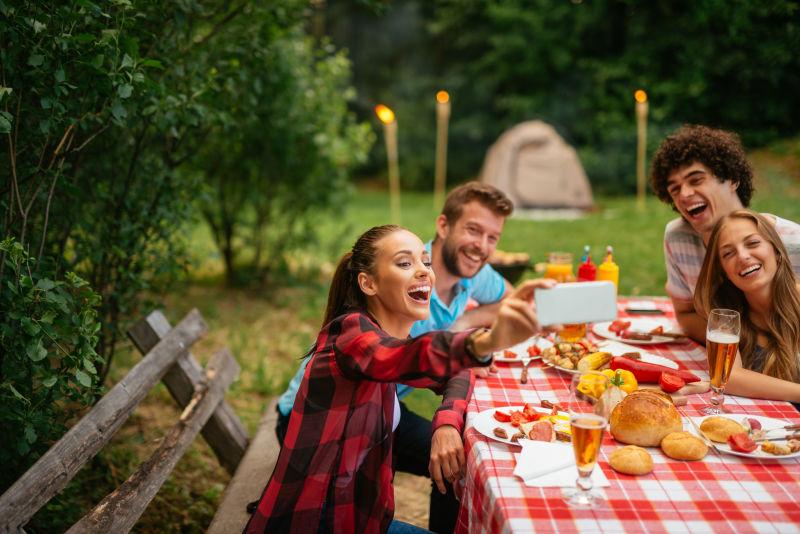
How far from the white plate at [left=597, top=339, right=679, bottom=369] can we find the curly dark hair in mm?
1027

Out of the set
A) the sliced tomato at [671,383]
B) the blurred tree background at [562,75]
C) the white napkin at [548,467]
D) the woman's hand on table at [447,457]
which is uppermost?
the blurred tree background at [562,75]

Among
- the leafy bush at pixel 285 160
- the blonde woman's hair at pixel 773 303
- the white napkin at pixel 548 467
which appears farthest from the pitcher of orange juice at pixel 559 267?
the leafy bush at pixel 285 160

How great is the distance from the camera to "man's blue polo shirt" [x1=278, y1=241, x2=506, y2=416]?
2.86m

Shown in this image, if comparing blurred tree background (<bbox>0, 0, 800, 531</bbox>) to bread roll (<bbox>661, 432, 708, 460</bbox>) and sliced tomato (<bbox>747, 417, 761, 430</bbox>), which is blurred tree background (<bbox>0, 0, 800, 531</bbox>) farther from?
sliced tomato (<bbox>747, 417, 761, 430</bbox>)

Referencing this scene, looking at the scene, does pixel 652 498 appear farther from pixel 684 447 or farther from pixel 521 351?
pixel 521 351

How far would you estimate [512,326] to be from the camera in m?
1.60

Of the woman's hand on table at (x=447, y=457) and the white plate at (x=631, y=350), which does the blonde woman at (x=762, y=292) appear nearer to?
the white plate at (x=631, y=350)

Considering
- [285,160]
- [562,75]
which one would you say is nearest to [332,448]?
[285,160]

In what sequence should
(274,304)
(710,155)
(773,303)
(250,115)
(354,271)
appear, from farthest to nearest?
(274,304)
(250,115)
(710,155)
(773,303)
(354,271)

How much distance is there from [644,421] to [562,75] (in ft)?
53.8

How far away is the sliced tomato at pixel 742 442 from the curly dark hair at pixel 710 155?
66.8 inches

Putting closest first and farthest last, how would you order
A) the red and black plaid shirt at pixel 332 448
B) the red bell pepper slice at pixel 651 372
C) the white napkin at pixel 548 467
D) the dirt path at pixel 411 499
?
the white napkin at pixel 548 467
the red and black plaid shirt at pixel 332 448
the red bell pepper slice at pixel 651 372
the dirt path at pixel 411 499

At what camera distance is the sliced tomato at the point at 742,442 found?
6.22 feet

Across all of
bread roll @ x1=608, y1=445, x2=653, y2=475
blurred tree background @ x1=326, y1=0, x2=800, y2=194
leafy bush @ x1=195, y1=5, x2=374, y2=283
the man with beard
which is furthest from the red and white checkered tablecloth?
blurred tree background @ x1=326, y1=0, x2=800, y2=194
